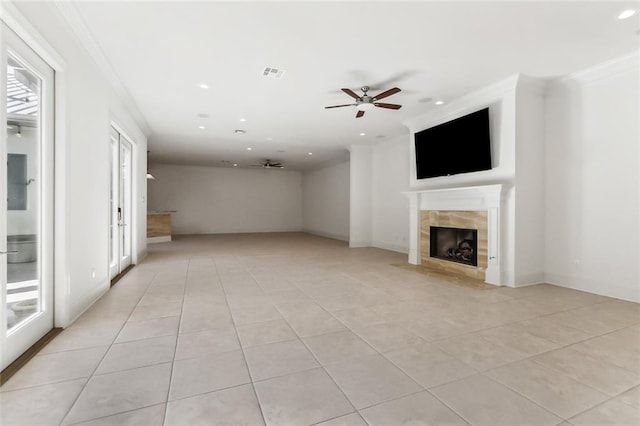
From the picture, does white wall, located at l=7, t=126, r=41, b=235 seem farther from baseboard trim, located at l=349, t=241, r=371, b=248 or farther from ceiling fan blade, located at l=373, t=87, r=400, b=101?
baseboard trim, located at l=349, t=241, r=371, b=248

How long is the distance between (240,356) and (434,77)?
4403 mm

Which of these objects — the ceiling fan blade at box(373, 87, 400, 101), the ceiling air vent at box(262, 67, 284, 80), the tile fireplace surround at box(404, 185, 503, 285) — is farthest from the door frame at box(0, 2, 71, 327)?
the tile fireplace surround at box(404, 185, 503, 285)

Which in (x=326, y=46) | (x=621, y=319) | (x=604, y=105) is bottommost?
(x=621, y=319)

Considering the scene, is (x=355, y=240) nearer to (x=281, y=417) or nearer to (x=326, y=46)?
(x=326, y=46)

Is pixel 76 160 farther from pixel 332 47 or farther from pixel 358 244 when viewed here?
pixel 358 244

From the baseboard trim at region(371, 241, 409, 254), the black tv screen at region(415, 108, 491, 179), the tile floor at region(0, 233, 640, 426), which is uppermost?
the black tv screen at region(415, 108, 491, 179)

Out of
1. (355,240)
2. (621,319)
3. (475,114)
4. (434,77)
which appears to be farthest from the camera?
(355,240)

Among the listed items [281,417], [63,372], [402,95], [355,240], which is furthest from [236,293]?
[355,240]

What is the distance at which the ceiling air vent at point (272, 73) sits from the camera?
4129 millimetres

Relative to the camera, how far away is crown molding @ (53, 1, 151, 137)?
2.85 meters

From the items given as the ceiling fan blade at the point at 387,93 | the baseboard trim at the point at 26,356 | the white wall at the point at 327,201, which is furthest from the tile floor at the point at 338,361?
the white wall at the point at 327,201

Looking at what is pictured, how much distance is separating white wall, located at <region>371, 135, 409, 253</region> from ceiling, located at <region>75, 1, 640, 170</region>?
242cm

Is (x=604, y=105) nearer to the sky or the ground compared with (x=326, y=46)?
nearer to the ground

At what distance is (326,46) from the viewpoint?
138 inches
